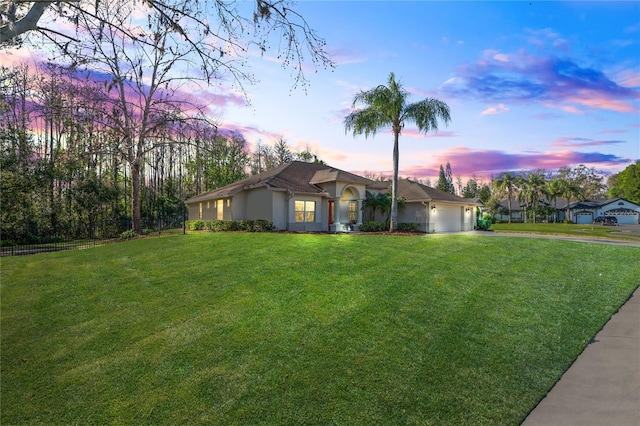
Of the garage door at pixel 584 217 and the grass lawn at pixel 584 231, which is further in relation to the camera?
the garage door at pixel 584 217

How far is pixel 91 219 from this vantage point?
2544cm

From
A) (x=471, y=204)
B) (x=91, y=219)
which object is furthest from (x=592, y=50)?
(x=91, y=219)

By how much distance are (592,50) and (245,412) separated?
14.9m

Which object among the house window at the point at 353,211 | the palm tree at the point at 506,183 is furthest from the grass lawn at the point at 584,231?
the palm tree at the point at 506,183

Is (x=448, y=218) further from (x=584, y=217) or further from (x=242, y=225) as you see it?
(x=584, y=217)

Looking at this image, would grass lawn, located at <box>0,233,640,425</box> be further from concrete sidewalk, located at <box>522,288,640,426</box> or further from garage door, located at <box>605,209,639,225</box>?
garage door, located at <box>605,209,639,225</box>

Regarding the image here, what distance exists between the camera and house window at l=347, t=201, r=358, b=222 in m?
24.0

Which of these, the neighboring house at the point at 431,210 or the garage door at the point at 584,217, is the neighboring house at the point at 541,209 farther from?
the neighboring house at the point at 431,210

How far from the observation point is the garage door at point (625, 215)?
55103 mm

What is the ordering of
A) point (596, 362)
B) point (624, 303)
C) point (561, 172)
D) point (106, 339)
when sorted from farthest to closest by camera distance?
point (561, 172) → point (624, 303) → point (106, 339) → point (596, 362)

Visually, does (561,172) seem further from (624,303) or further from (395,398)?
(395,398)

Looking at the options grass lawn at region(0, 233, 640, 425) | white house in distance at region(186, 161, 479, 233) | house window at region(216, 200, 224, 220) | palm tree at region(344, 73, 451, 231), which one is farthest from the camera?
house window at region(216, 200, 224, 220)

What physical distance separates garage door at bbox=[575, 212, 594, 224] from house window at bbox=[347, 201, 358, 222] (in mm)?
56377

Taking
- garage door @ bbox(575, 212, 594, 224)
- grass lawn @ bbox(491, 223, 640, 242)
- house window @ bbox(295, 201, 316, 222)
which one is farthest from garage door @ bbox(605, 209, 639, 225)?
house window @ bbox(295, 201, 316, 222)
